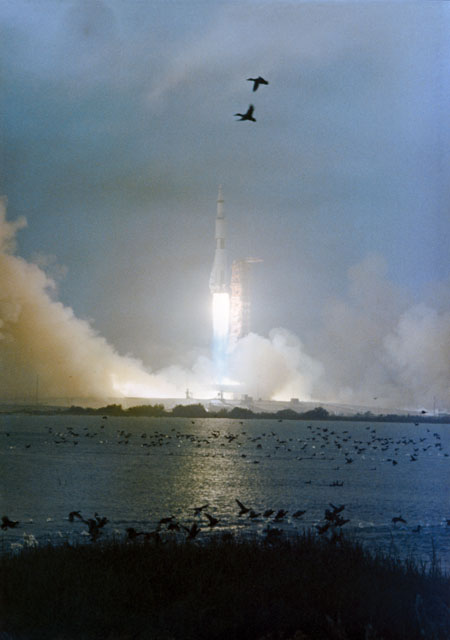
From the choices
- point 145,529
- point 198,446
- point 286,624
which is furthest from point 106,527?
point 198,446

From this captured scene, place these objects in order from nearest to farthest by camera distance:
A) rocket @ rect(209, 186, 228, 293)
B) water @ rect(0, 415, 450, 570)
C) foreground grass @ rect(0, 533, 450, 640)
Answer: foreground grass @ rect(0, 533, 450, 640), water @ rect(0, 415, 450, 570), rocket @ rect(209, 186, 228, 293)

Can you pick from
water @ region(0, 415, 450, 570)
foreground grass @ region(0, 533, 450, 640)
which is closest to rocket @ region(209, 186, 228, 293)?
water @ region(0, 415, 450, 570)

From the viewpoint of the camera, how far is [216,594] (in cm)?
1264

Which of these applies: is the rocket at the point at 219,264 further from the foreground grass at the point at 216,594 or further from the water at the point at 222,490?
the foreground grass at the point at 216,594

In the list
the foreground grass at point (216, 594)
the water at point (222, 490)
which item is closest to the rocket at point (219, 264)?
the water at point (222, 490)

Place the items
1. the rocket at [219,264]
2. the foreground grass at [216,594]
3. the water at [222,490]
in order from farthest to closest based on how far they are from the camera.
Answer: the rocket at [219,264]
the water at [222,490]
the foreground grass at [216,594]

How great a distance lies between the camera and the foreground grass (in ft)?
36.4

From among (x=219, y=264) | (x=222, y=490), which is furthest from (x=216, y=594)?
(x=219, y=264)

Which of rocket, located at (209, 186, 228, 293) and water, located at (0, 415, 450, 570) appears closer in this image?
water, located at (0, 415, 450, 570)

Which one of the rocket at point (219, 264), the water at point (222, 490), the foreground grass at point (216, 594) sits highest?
the rocket at point (219, 264)

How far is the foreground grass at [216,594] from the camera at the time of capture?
11109mm

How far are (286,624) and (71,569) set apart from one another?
516 cm

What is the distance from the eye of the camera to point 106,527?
90.4 ft

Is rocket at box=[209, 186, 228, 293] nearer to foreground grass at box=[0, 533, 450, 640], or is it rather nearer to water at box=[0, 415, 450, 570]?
water at box=[0, 415, 450, 570]
